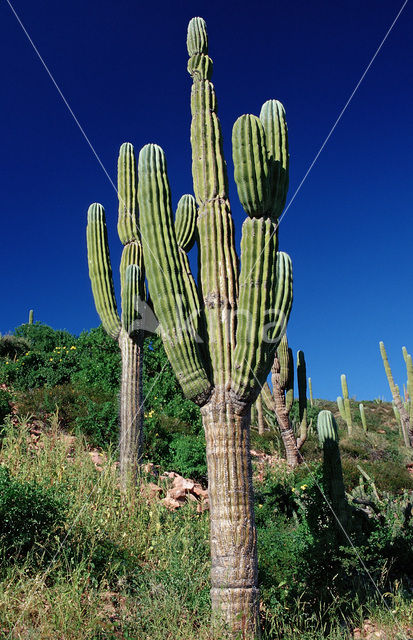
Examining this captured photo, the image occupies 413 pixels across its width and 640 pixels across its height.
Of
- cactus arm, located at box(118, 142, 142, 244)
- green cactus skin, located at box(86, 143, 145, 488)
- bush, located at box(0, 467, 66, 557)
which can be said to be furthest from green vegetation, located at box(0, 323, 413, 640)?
cactus arm, located at box(118, 142, 142, 244)

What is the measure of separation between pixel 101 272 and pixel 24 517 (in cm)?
385

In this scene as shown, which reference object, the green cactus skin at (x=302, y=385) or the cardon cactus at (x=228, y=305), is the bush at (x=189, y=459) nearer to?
the green cactus skin at (x=302, y=385)

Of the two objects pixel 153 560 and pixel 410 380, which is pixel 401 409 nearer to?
pixel 410 380

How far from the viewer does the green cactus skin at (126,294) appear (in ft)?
20.7

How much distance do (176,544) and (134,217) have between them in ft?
15.0

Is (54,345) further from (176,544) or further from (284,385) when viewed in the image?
(176,544)

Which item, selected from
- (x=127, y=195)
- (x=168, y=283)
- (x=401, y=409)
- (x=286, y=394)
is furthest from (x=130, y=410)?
(x=401, y=409)

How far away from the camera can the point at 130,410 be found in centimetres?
644

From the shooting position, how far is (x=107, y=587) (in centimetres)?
392

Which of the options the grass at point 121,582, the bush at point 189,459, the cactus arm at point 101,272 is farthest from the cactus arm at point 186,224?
the bush at point 189,459

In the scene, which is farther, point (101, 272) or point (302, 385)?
point (302, 385)

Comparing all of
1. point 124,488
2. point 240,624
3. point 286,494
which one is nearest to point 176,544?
point 240,624

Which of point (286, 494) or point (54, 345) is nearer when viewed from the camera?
point (286, 494)

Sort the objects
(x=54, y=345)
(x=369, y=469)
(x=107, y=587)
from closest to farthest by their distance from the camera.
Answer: (x=107, y=587) < (x=369, y=469) < (x=54, y=345)
